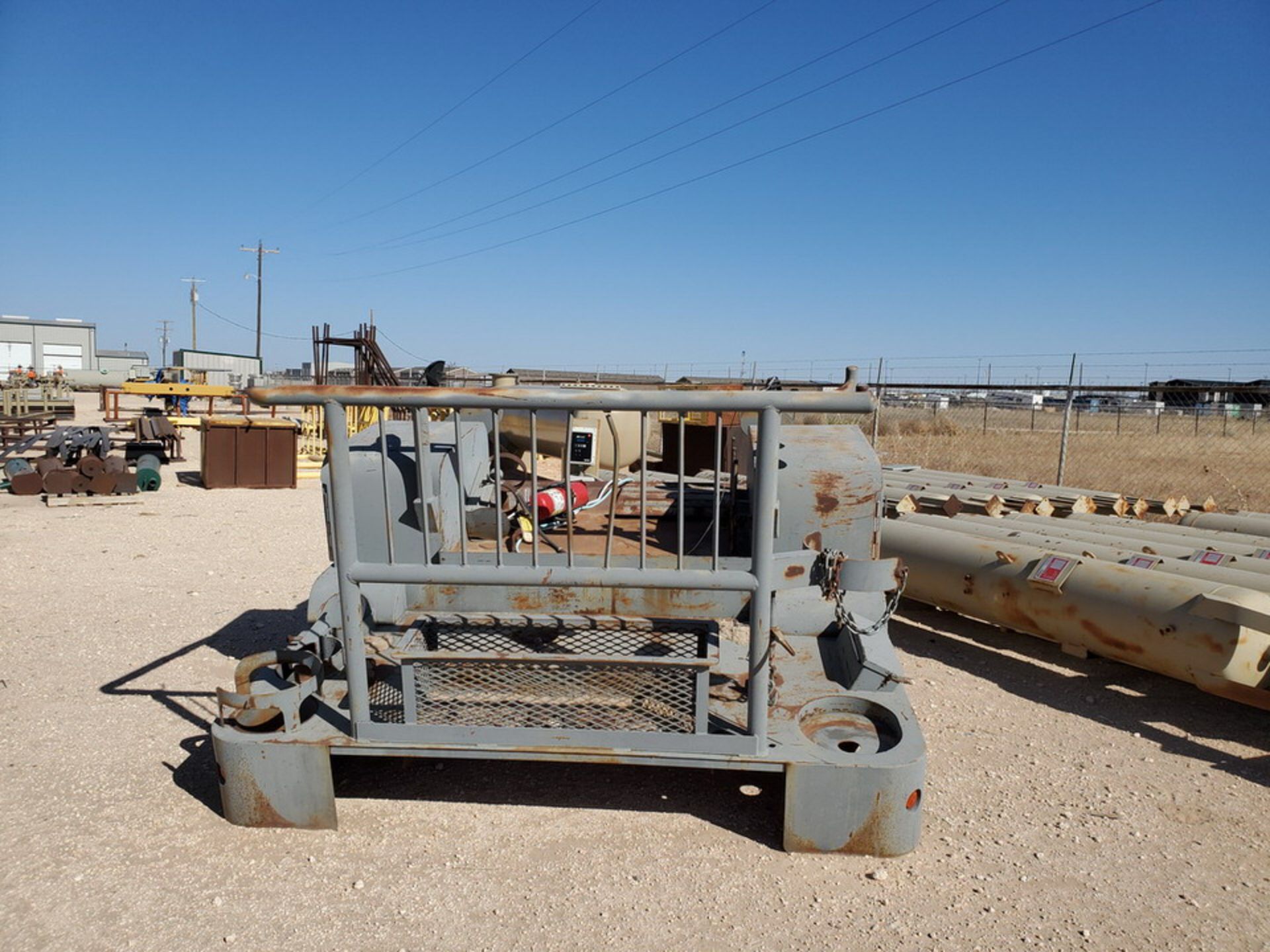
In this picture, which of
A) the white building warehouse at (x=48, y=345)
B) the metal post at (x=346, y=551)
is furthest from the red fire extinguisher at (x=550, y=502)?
the white building warehouse at (x=48, y=345)

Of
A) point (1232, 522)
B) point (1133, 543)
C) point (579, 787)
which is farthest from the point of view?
point (1232, 522)

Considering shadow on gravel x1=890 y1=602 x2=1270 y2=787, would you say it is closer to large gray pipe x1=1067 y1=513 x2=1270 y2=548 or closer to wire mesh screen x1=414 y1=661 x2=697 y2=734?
large gray pipe x1=1067 y1=513 x2=1270 y2=548

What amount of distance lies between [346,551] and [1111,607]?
13.8 feet

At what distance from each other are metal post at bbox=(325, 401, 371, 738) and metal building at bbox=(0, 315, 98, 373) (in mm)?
68557

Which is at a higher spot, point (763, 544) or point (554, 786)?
point (763, 544)

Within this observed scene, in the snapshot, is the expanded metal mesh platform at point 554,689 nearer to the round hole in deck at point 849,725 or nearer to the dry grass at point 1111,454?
the round hole in deck at point 849,725

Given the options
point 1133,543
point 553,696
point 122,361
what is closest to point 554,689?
point 553,696

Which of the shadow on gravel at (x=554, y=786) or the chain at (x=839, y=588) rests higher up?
the chain at (x=839, y=588)

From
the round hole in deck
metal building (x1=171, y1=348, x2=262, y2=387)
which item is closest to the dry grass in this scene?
the round hole in deck

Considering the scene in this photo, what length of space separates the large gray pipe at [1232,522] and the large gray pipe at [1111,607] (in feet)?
9.14

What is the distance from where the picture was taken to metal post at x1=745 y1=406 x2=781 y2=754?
2.53 metres

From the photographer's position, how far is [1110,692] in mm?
4727

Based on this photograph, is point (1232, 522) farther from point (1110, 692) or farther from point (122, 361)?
point (122, 361)

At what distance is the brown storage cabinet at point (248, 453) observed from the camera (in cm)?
1254
